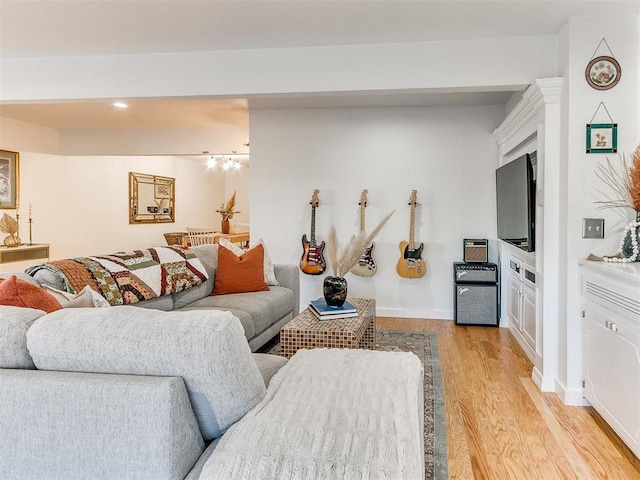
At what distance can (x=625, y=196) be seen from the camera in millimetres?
2523

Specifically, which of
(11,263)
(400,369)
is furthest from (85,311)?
(11,263)

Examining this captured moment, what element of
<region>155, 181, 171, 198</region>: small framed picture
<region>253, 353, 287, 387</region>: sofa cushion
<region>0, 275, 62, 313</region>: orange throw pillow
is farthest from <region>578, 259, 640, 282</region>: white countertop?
<region>155, 181, 171, 198</region>: small framed picture

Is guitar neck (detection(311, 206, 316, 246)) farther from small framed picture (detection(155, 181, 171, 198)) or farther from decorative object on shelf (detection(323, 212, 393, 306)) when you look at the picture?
small framed picture (detection(155, 181, 171, 198))

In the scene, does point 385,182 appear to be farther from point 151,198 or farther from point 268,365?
point 151,198

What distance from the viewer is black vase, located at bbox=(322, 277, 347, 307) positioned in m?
2.97

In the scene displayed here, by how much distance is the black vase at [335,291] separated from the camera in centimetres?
297

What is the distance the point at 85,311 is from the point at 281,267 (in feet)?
9.58

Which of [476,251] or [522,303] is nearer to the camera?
[522,303]

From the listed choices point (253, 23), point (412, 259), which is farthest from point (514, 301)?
point (253, 23)

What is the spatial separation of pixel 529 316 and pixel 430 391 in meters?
1.19

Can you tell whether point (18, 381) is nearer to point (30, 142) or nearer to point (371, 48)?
point (371, 48)

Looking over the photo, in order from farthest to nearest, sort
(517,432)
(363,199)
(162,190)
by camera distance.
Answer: (162,190)
(363,199)
(517,432)

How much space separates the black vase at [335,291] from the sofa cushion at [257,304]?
59cm

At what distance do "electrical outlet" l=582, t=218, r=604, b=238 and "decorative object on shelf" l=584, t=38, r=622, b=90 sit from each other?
769 mm
